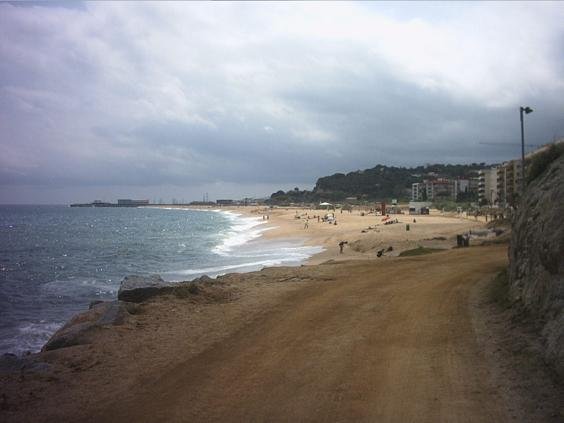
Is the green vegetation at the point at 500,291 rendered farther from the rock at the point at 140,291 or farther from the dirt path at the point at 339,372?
the rock at the point at 140,291

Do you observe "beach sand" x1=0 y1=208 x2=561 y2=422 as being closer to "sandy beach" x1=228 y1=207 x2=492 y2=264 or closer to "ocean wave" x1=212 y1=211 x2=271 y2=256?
"sandy beach" x1=228 y1=207 x2=492 y2=264

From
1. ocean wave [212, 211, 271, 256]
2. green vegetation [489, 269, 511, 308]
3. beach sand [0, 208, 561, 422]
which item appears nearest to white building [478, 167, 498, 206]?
ocean wave [212, 211, 271, 256]

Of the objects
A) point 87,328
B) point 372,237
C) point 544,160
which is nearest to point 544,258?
point 544,160

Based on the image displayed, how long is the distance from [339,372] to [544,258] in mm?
3541

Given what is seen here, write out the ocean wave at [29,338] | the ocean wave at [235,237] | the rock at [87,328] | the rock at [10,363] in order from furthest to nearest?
the ocean wave at [235,237]
the ocean wave at [29,338]
the rock at [87,328]
the rock at [10,363]

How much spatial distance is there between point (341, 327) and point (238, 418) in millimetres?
3889

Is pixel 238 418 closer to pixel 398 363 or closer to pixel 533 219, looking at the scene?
pixel 398 363

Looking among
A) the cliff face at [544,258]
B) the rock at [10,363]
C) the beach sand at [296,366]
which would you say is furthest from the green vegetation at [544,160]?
the rock at [10,363]

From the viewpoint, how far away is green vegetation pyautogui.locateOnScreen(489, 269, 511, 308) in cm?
946

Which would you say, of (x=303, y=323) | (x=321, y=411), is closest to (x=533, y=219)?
(x=303, y=323)

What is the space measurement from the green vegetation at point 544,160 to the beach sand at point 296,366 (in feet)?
9.01

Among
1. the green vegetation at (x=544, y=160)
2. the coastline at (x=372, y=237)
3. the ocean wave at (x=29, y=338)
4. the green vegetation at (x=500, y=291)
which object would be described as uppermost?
the green vegetation at (x=544, y=160)

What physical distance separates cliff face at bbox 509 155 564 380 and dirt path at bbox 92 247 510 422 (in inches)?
38.1

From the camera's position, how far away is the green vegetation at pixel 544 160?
1066 cm
